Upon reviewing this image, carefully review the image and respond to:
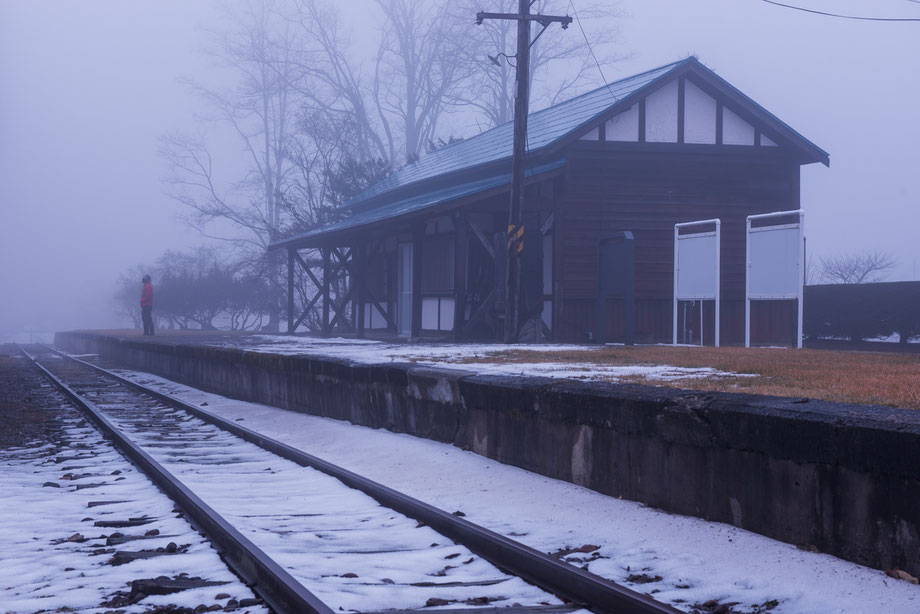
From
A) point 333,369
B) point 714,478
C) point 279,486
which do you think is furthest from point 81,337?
point 714,478

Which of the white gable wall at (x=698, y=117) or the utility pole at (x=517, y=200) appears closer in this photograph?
the utility pole at (x=517, y=200)

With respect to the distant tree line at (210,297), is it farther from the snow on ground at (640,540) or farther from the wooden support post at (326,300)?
the snow on ground at (640,540)

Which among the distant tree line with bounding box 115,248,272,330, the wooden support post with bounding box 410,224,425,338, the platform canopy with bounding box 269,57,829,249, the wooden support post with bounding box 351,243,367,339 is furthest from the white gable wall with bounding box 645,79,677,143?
the distant tree line with bounding box 115,248,272,330

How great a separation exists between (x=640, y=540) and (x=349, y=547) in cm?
160

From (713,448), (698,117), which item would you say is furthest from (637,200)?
(713,448)

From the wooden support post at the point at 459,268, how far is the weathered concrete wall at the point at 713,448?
9969 mm

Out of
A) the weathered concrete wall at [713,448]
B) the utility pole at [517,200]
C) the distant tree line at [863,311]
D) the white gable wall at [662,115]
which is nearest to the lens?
the weathered concrete wall at [713,448]

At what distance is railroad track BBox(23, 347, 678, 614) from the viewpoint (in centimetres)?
416

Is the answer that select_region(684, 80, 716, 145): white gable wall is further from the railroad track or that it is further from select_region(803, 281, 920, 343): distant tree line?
the railroad track

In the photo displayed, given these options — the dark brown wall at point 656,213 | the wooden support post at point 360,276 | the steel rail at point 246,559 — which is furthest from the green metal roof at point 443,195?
the steel rail at point 246,559

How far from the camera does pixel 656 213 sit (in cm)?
2114

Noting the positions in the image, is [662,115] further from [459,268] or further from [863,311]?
[863,311]

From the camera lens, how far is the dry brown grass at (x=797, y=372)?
657 cm

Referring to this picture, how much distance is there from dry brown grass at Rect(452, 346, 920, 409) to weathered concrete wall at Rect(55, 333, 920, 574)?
0.96 metres
